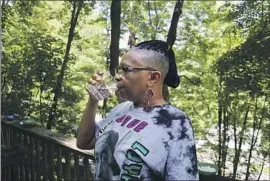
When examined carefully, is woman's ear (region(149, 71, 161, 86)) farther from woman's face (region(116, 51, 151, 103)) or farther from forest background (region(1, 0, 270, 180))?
forest background (region(1, 0, 270, 180))

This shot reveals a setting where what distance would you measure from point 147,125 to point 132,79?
15cm

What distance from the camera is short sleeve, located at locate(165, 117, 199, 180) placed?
2.77 ft

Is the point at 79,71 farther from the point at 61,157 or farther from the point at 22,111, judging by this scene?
the point at 61,157

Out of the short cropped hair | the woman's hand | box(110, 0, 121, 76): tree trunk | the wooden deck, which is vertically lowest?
the wooden deck

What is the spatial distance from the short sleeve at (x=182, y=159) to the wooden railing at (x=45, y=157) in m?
1.27

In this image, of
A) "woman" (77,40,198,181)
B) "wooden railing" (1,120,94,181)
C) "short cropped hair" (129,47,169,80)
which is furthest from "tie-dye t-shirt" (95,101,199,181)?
Answer: "wooden railing" (1,120,94,181)

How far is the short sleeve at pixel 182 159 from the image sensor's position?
2.77 ft

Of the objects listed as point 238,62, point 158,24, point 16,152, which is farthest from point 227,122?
point 16,152

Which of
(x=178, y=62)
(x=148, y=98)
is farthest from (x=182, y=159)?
(x=178, y=62)

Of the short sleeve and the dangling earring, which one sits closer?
the short sleeve

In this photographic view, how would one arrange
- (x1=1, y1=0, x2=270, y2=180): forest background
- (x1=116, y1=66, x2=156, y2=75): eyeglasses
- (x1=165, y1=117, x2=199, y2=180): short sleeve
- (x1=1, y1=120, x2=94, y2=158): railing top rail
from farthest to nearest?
(x1=1, y1=0, x2=270, y2=180): forest background, (x1=1, y1=120, x2=94, y2=158): railing top rail, (x1=116, y1=66, x2=156, y2=75): eyeglasses, (x1=165, y1=117, x2=199, y2=180): short sleeve

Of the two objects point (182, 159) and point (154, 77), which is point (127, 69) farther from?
point (182, 159)

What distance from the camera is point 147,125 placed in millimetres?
920

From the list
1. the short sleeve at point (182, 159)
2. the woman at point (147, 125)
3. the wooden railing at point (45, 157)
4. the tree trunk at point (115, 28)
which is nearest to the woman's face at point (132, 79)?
the woman at point (147, 125)
